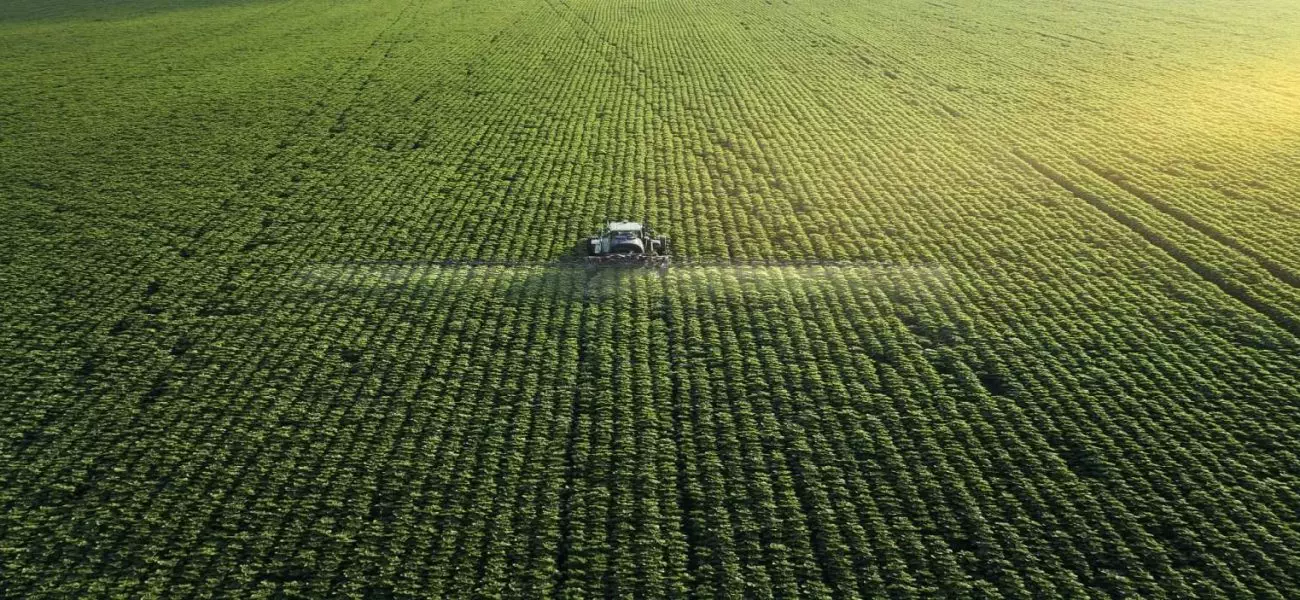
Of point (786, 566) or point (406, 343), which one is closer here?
point (786, 566)

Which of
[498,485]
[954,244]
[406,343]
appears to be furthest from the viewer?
[954,244]

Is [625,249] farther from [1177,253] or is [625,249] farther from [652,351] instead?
[1177,253]

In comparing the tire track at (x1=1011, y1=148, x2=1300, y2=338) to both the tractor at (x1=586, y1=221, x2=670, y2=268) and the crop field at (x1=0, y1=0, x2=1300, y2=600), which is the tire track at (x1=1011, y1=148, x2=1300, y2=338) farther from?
the tractor at (x1=586, y1=221, x2=670, y2=268)

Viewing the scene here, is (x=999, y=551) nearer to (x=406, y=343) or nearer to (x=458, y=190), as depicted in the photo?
(x=406, y=343)

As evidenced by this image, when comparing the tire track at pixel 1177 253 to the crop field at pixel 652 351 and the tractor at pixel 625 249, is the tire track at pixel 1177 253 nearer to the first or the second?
the crop field at pixel 652 351

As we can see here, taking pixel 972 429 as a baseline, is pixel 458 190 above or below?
above

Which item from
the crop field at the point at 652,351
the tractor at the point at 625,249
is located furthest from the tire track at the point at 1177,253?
the tractor at the point at 625,249

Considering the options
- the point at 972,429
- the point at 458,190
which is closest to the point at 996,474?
the point at 972,429
